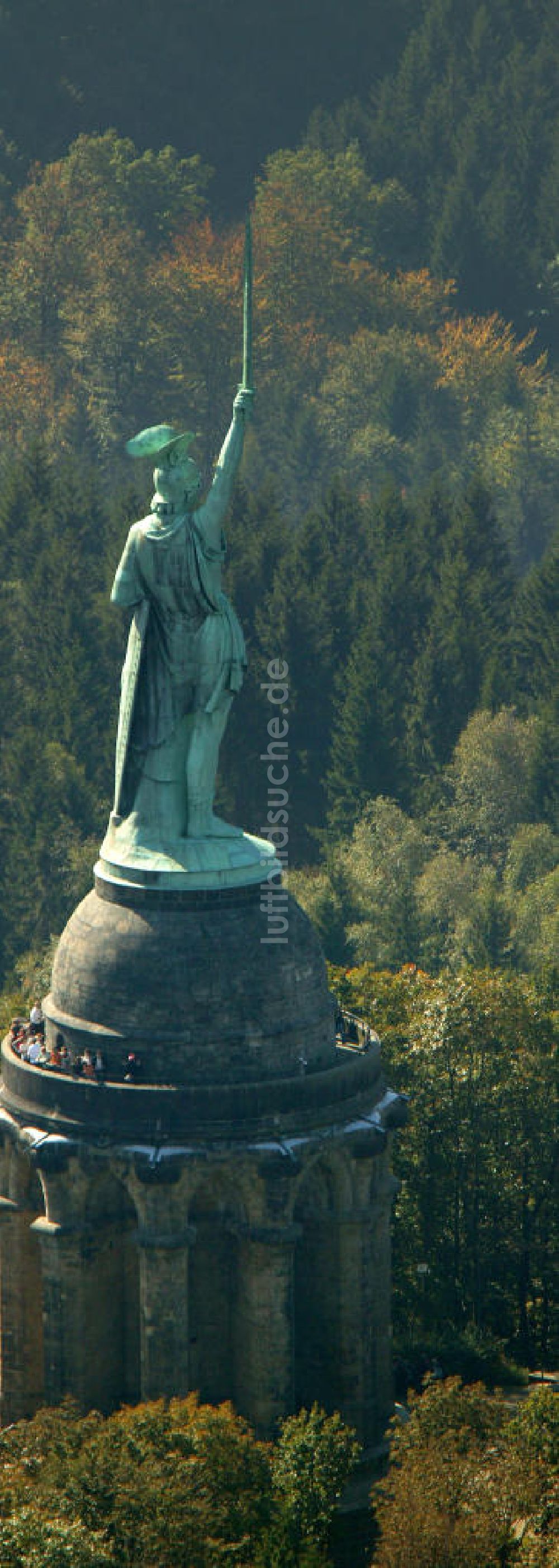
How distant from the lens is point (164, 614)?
58.5m

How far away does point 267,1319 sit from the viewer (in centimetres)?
5716

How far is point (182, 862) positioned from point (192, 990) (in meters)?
2.58

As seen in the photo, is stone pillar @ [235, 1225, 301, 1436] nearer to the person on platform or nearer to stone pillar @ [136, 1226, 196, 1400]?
stone pillar @ [136, 1226, 196, 1400]

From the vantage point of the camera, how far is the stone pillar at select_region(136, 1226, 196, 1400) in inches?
2221

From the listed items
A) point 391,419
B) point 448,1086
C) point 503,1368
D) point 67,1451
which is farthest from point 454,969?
point 391,419

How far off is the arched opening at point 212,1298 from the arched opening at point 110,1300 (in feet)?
3.71

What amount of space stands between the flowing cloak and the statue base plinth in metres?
1.38

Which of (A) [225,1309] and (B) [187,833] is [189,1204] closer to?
(A) [225,1309]

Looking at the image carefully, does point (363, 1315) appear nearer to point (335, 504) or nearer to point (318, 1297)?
point (318, 1297)

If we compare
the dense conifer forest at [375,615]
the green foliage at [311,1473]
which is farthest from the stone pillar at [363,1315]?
the green foliage at [311,1473]

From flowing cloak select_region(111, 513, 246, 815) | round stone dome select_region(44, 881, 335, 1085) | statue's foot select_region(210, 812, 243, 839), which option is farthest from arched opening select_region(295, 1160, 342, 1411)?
flowing cloak select_region(111, 513, 246, 815)

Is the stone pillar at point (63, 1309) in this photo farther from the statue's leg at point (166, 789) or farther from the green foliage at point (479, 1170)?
the green foliage at point (479, 1170)

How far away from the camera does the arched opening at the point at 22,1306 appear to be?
194 ft

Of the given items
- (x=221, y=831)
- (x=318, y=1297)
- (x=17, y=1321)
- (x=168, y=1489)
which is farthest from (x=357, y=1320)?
(x=221, y=831)
